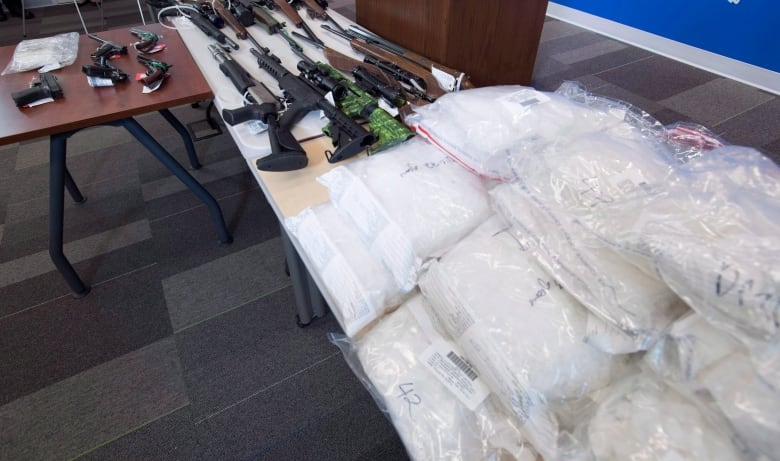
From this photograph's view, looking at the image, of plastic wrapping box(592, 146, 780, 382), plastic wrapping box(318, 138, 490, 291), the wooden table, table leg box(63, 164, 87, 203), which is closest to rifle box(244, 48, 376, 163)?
plastic wrapping box(318, 138, 490, 291)

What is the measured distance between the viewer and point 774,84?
2395 mm

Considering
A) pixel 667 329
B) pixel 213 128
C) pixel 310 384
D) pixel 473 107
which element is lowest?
pixel 310 384

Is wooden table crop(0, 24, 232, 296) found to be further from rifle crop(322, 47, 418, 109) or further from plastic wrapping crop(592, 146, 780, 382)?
plastic wrapping crop(592, 146, 780, 382)

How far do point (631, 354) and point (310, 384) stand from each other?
3.00 feet

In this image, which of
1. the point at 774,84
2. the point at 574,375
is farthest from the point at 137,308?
the point at 774,84

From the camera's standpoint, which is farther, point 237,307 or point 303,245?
point 237,307

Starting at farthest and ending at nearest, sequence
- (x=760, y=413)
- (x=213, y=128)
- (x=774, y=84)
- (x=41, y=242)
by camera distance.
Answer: (x=774, y=84), (x=213, y=128), (x=41, y=242), (x=760, y=413)

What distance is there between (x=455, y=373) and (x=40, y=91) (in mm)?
1350

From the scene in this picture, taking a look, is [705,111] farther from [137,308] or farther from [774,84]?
[137,308]

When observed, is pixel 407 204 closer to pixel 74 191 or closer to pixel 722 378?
pixel 722 378

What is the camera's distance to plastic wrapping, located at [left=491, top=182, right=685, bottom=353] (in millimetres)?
469

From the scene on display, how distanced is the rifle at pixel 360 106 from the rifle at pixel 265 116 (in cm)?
13

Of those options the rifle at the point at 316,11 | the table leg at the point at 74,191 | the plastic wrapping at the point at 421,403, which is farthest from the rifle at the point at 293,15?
the plastic wrapping at the point at 421,403

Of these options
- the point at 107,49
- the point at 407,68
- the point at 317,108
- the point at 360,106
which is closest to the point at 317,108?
the point at 317,108
